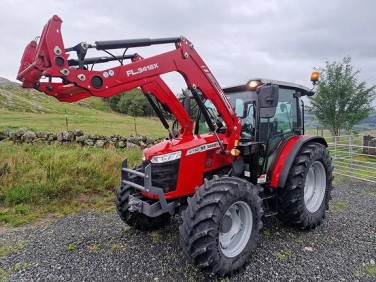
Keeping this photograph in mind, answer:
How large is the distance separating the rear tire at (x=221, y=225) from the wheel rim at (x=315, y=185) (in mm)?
1690

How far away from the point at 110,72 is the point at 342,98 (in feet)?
48.6

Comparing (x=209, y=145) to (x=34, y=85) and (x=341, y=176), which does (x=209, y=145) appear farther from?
(x=341, y=176)

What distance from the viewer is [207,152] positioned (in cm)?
392

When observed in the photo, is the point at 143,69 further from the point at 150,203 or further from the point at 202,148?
the point at 150,203

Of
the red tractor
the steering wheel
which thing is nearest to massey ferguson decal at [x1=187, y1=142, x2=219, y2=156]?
the red tractor

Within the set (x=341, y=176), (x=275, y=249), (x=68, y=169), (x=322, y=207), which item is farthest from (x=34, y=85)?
(x=341, y=176)

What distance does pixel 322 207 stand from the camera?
475cm

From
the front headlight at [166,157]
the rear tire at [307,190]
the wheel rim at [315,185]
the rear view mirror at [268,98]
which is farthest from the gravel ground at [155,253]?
the rear view mirror at [268,98]

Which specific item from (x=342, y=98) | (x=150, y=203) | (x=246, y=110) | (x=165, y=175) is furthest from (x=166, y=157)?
(x=342, y=98)

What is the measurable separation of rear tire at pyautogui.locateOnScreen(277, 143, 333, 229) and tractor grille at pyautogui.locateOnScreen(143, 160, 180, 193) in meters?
1.64

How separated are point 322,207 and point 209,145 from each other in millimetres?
2258

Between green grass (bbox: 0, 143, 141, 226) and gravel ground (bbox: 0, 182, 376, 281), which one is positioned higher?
green grass (bbox: 0, 143, 141, 226)

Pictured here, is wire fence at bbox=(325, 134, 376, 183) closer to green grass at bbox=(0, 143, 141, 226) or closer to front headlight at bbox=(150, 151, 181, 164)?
front headlight at bbox=(150, 151, 181, 164)

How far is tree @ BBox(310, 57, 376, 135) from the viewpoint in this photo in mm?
15000
